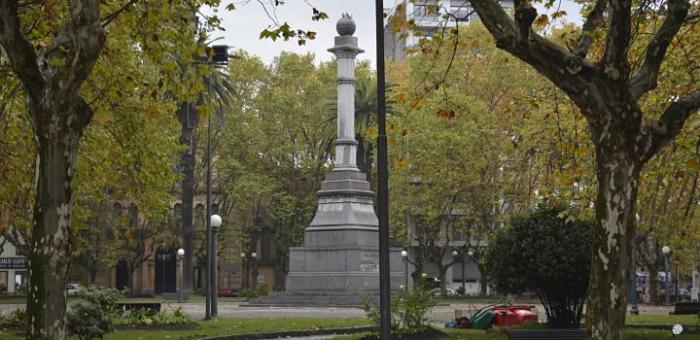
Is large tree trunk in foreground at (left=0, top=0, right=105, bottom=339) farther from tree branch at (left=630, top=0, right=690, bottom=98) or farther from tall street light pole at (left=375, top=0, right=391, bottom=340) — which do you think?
tree branch at (left=630, top=0, right=690, bottom=98)

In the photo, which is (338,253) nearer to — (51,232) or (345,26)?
(345,26)

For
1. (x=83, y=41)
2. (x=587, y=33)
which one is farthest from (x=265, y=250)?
(x=587, y=33)

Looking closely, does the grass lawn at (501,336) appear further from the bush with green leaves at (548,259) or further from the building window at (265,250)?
the building window at (265,250)

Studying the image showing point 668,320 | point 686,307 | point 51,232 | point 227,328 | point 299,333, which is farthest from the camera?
point 686,307

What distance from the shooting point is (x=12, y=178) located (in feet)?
70.9

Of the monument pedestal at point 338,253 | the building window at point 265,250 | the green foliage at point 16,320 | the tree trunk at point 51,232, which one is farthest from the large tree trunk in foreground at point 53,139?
the building window at point 265,250

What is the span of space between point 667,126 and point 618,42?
46.3 inches

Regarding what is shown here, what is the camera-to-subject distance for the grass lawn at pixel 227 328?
21.0 meters

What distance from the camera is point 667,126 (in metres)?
11.3

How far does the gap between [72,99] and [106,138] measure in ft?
32.2

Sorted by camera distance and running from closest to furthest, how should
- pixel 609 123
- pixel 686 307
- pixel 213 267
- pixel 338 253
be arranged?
pixel 609 123 → pixel 213 267 → pixel 686 307 → pixel 338 253

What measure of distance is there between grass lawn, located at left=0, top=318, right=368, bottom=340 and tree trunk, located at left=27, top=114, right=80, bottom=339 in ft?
29.2

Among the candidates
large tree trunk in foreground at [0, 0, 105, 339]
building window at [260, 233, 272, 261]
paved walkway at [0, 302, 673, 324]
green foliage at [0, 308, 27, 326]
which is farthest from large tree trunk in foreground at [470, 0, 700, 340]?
building window at [260, 233, 272, 261]

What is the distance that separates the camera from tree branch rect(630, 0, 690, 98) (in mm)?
11125
